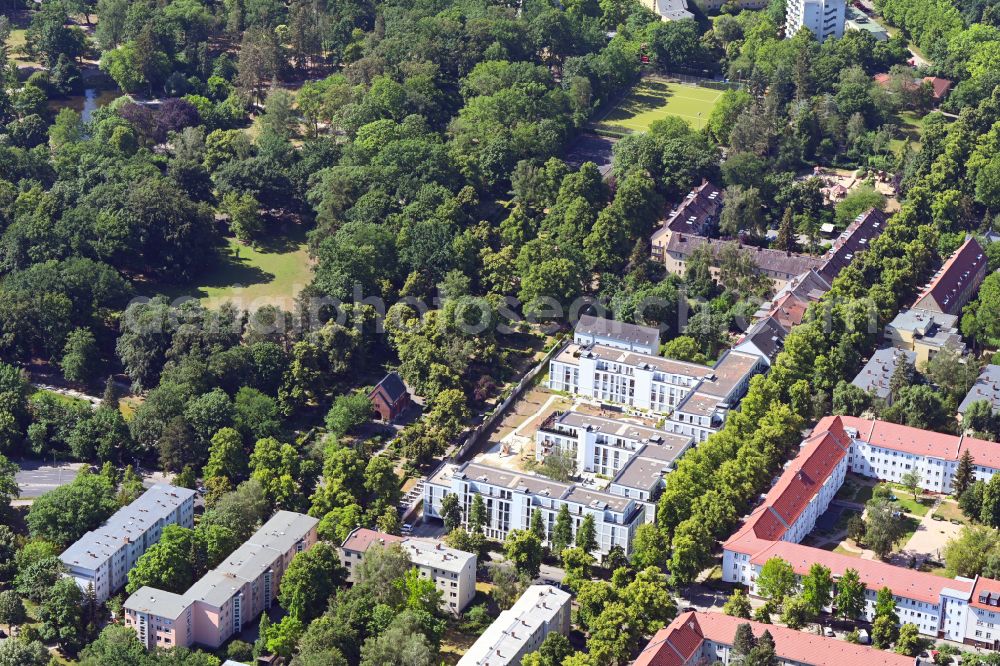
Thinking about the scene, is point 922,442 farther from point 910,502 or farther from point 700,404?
point 700,404

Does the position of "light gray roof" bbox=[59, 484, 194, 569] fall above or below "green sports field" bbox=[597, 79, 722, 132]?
below

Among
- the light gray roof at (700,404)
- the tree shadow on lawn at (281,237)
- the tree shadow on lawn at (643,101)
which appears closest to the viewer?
the light gray roof at (700,404)

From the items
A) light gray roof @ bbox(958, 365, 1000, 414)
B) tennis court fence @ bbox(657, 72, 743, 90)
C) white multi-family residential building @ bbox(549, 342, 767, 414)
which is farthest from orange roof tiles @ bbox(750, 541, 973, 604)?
tennis court fence @ bbox(657, 72, 743, 90)

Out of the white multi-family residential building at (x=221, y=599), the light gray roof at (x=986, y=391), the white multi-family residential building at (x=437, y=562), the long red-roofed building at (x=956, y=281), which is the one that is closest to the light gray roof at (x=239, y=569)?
the white multi-family residential building at (x=221, y=599)

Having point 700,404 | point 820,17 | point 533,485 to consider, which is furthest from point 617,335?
point 820,17

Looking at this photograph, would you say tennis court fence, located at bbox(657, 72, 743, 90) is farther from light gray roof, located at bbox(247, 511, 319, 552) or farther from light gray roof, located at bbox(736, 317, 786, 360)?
light gray roof, located at bbox(247, 511, 319, 552)

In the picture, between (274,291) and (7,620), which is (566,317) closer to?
(274,291)

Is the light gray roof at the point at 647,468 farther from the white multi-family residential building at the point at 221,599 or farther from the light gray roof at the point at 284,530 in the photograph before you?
the white multi-family residential building at the point at 221,599
